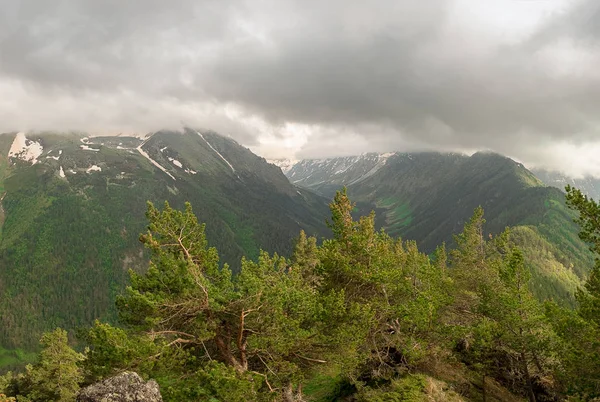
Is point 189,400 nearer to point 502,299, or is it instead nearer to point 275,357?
point 275,357

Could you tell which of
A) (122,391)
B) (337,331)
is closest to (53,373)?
(122,391)

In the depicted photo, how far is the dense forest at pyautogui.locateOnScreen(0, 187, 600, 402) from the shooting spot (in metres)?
17.8

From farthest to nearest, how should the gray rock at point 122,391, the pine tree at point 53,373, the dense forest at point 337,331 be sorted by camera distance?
the pine tree at point 53,373
the dense forest at point 337,331
the gray rock at point 122,391

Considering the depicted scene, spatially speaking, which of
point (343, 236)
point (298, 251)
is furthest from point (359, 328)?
point (298, 251)

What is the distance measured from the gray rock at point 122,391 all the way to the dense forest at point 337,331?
1.63 metres

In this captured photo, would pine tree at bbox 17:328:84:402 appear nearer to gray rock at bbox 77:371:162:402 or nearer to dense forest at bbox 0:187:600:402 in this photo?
dense forest at bbox 0:187:600:402

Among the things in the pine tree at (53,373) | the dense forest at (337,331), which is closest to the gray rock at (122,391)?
the dense forest at (337,331)

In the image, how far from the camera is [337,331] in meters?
21.6

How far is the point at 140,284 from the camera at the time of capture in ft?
66.1

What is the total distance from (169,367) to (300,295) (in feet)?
29.4

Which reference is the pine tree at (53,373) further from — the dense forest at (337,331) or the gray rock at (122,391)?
the gray rock at (122,391)

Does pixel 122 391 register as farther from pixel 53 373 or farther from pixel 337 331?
pixel 53 373

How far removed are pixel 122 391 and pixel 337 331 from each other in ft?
39.7

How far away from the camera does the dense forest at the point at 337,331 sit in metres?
17.8
